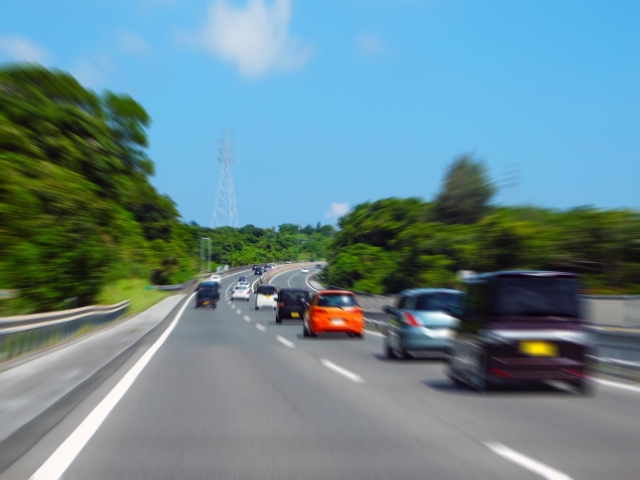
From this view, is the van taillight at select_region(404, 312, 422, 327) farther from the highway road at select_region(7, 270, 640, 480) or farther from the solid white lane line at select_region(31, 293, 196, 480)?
the solid white lane line at select_region(31, 293, 196, 480)

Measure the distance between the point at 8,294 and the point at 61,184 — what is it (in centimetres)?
925

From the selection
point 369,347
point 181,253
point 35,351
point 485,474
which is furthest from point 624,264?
point 181,253

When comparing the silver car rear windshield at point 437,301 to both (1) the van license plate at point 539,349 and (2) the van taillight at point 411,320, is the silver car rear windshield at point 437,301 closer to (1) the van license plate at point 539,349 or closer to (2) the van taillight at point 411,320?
(2) the van taillight at point 411,320

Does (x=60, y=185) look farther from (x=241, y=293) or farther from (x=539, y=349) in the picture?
(x=241, y=293)

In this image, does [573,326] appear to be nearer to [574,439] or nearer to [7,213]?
[574,439]

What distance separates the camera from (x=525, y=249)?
44.6 metres

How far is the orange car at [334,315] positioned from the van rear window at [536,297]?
12331 millimetres

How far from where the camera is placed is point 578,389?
10367mm

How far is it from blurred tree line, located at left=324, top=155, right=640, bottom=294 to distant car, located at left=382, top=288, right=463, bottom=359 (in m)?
29.4

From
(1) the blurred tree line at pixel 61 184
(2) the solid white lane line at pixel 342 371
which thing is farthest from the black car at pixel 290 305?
(2) the solid white lane line at pixel 342 371

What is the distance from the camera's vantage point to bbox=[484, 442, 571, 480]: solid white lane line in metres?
5.91

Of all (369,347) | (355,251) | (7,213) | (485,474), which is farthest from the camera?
(355,251)

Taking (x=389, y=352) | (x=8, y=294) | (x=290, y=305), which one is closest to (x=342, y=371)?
(x=389, y=352)

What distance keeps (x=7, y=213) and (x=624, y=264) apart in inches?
1377
